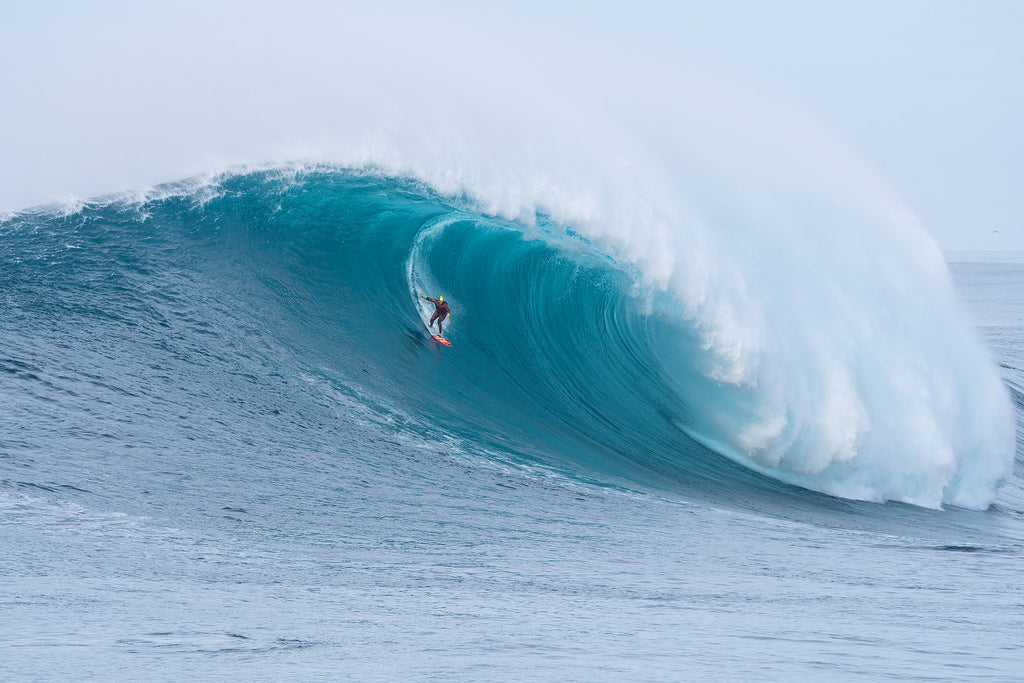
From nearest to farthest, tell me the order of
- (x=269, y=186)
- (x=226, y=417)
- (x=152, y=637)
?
(x=152, y=637), (x=226, y=417), (x=269, y=186)

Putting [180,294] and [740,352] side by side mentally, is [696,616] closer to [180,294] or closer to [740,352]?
[740,352]

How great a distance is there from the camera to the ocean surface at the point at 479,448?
471 centimetres

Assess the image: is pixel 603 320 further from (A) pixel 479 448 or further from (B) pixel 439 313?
(A) pixel 479 448

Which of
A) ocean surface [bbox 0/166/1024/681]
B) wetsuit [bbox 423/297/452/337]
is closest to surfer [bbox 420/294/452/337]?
wetsuit [bbox 423/297/452/337]

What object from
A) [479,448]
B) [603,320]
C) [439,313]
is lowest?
[479,448]

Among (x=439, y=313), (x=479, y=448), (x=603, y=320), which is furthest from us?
(x=603, y=320)

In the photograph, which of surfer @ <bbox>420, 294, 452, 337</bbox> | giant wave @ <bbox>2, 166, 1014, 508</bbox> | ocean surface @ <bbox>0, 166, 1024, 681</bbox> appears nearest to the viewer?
ocean surface @ <bbox>0, 166, 1024, 681</bbox>

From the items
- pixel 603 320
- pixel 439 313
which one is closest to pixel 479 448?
pixel 439 313

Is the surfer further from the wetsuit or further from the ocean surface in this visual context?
the ocean surface

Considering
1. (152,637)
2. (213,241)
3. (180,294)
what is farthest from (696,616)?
(213,241)

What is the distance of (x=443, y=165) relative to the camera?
13.6 meters

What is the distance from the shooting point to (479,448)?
8.27m

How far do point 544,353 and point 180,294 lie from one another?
14.9 feet

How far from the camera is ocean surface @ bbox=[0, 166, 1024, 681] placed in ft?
15.5
